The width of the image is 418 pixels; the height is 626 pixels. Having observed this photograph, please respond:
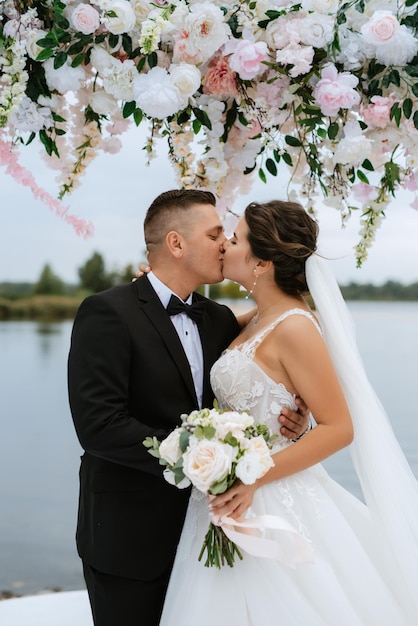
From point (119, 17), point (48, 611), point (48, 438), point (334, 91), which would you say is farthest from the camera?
point (48, 438)

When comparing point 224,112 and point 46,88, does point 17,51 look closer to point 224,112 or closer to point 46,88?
point 46,88

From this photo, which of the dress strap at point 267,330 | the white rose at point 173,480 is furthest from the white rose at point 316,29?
the white rose at point 173,480

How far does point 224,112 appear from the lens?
3.08m

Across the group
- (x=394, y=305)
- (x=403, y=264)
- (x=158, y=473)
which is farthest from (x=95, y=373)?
(x=394, y=305)

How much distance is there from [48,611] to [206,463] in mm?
2543

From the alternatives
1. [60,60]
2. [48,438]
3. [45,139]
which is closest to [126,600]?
[45,139]

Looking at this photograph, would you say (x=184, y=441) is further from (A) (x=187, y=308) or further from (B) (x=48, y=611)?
(B) (x=48, y=611)

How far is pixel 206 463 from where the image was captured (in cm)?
218

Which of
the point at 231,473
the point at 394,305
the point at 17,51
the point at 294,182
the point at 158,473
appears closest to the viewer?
the point at 231,473

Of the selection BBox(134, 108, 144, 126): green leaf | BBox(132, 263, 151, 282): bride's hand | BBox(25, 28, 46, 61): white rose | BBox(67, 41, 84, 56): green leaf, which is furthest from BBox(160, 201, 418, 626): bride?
BBox(25, 28, 46, 61): white rose

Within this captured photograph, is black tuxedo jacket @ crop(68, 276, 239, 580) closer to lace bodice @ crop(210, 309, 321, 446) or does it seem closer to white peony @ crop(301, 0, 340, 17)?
lace bodice @ crop(210, 309, 321, 446)

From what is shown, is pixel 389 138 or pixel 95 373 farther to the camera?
pixel 389 138

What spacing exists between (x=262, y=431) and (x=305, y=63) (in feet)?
4.47

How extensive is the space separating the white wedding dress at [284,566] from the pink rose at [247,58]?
904mm
